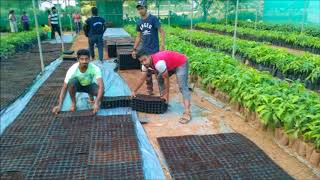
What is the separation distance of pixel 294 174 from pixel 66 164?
2.45 meters

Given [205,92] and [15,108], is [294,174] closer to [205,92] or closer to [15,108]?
[205,92]

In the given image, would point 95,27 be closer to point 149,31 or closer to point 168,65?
point 149,31

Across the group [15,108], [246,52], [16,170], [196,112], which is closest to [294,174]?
[196,112]

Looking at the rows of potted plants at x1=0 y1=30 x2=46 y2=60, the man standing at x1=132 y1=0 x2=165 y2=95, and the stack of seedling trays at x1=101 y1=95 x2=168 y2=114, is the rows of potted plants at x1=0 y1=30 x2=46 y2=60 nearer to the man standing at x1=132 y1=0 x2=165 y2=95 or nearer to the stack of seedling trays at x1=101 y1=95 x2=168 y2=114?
the man standing at x1=132 y1=0 x2=165 y2=95

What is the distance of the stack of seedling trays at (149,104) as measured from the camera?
4.91m

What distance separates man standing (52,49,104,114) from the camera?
450 centimetres

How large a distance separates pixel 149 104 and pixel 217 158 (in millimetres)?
1718

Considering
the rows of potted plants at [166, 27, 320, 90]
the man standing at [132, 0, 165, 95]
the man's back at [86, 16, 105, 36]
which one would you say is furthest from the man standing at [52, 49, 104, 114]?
the rows of potted plants at [166, 27, 320, 90]

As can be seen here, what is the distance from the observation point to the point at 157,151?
3.77 meters

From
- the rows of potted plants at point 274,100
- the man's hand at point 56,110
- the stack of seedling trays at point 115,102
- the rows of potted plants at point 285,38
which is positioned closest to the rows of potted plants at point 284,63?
the rows of potted plants at point 274,100

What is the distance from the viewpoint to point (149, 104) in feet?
16.2

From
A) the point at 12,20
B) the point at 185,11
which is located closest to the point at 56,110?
the point at 12,20

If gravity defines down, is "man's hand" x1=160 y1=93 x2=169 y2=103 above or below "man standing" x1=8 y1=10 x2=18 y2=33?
below

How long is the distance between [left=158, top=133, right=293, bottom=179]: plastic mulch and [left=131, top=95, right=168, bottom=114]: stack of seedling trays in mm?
935
